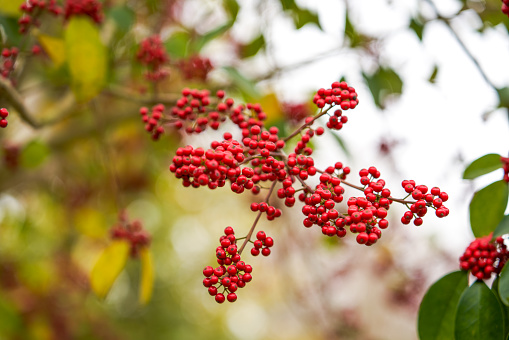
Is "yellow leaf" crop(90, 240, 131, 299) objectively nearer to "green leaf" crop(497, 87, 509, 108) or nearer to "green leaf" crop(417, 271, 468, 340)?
"green leaf" crop(417, 271, 468, 340)

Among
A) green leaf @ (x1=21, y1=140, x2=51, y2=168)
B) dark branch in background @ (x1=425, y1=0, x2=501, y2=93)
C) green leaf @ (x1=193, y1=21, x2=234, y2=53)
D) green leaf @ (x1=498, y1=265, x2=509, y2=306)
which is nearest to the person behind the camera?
green leaf @ (x1=498, y1=265, x2=509, y2=306)

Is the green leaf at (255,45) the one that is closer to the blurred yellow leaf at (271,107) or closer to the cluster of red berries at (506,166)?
the blurred yellow leaf at (271,107)

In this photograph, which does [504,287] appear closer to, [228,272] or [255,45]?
[228,272]

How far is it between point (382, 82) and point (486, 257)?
2.34 ft

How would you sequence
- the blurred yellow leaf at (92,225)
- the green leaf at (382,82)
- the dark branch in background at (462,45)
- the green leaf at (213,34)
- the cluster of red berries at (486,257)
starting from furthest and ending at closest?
the blurred yellow leaf at (92,225)
the green leaf at (382,82)
the green leaf at (213,34)
the dark branch in background at (462,45)
the cluster of red berries at (486,257)

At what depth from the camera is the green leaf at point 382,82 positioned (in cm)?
114

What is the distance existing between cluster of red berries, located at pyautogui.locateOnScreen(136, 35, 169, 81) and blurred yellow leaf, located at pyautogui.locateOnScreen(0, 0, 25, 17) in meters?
0.27

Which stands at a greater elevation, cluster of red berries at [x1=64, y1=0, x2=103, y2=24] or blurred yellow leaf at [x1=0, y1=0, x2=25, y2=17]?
cluster of red berries at [x1=64, y1=0, x2=103, y2=24]

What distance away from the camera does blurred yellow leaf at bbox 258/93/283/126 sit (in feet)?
3.52

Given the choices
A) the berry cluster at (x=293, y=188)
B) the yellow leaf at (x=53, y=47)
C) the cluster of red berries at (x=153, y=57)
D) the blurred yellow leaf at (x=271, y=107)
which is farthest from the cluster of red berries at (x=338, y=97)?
the yellow leaf at (x=53, y=47)

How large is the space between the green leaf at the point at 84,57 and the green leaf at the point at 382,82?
66cm

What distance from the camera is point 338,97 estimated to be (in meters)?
0.64

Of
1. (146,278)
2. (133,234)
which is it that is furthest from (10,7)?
(146,278)

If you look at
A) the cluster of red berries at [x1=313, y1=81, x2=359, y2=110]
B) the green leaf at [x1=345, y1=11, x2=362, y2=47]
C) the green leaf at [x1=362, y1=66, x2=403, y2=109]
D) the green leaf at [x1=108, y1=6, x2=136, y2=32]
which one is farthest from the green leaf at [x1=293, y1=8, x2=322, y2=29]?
the cluster of red berries at [x1=313, y1=81, x2=359, y2=110]
